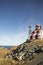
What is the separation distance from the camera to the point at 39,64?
25.7m

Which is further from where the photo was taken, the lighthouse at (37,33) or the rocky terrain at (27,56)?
the lighthouse at (37,33)

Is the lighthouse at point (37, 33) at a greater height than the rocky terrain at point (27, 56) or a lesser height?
greater

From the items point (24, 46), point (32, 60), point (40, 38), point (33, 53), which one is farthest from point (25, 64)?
point (40, 38)

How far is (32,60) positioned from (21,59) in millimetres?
2434

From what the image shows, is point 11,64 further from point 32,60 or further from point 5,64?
point 32,60

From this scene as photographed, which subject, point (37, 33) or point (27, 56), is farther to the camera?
point (37, 33)

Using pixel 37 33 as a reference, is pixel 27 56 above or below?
below

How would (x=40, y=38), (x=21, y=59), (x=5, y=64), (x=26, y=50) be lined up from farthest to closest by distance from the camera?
(x=40, y=38), (x=26, y=50), (x=21, y=59), (x=5, y=64)

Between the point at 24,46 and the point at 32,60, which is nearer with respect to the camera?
the point at 32,60

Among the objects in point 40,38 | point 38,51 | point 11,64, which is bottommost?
point 11,64

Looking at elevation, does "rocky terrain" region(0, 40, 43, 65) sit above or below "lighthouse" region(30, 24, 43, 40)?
below

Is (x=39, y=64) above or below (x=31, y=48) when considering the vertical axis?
below

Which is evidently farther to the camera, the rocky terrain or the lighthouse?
the lighthouse

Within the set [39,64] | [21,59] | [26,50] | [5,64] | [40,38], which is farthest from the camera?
[40,38]
